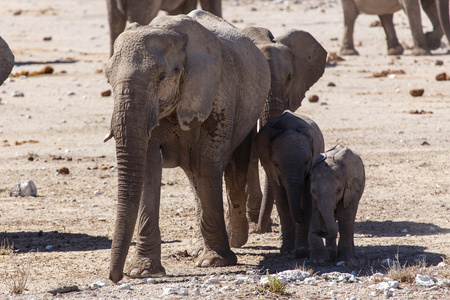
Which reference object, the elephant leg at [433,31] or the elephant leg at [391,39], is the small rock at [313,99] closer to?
the elephant leg at [391,39]

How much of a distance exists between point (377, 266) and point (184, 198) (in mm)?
3342

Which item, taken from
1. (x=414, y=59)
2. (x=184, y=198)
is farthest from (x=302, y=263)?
(x=414, y=59)

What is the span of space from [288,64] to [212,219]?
7.11ft

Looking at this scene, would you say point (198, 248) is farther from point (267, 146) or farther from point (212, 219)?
point (267, 146)

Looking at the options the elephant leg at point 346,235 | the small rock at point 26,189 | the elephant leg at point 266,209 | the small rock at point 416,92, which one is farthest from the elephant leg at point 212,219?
the small rock at point 416,92

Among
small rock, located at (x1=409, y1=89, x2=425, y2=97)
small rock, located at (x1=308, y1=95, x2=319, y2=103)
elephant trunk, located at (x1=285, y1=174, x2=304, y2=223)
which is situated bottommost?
small rock, located at (x1=409, y1=89, x2=425, y2=97)

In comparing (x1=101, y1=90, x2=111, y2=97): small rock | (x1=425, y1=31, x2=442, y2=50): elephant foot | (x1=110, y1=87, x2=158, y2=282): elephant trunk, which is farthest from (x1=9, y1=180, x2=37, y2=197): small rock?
(x1=425, y1=31, x2=442, y2=50): elephant foot

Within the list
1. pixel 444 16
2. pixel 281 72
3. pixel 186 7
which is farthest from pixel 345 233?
pixel 444 16

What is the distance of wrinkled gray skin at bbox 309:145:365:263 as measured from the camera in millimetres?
6137

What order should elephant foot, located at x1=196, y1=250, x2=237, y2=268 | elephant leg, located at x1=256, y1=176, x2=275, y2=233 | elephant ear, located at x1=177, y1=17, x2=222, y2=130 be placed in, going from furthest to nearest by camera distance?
elephant leg, located at x1=256, y1=176, x2=275, y2=233 < elephant foot, located at x1=196, y1=250, x2=237, y2=268 < elephant ear, located at x1=177, y1=17, x2=222, y2=130

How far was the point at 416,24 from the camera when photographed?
728 inches

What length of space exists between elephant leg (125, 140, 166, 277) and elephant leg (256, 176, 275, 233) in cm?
148

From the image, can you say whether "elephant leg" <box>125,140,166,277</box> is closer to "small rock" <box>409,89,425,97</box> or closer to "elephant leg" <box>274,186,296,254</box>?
"elephant leg" <box>274,186,296,254</box>

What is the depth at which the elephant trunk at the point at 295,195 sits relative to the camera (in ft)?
20.9
